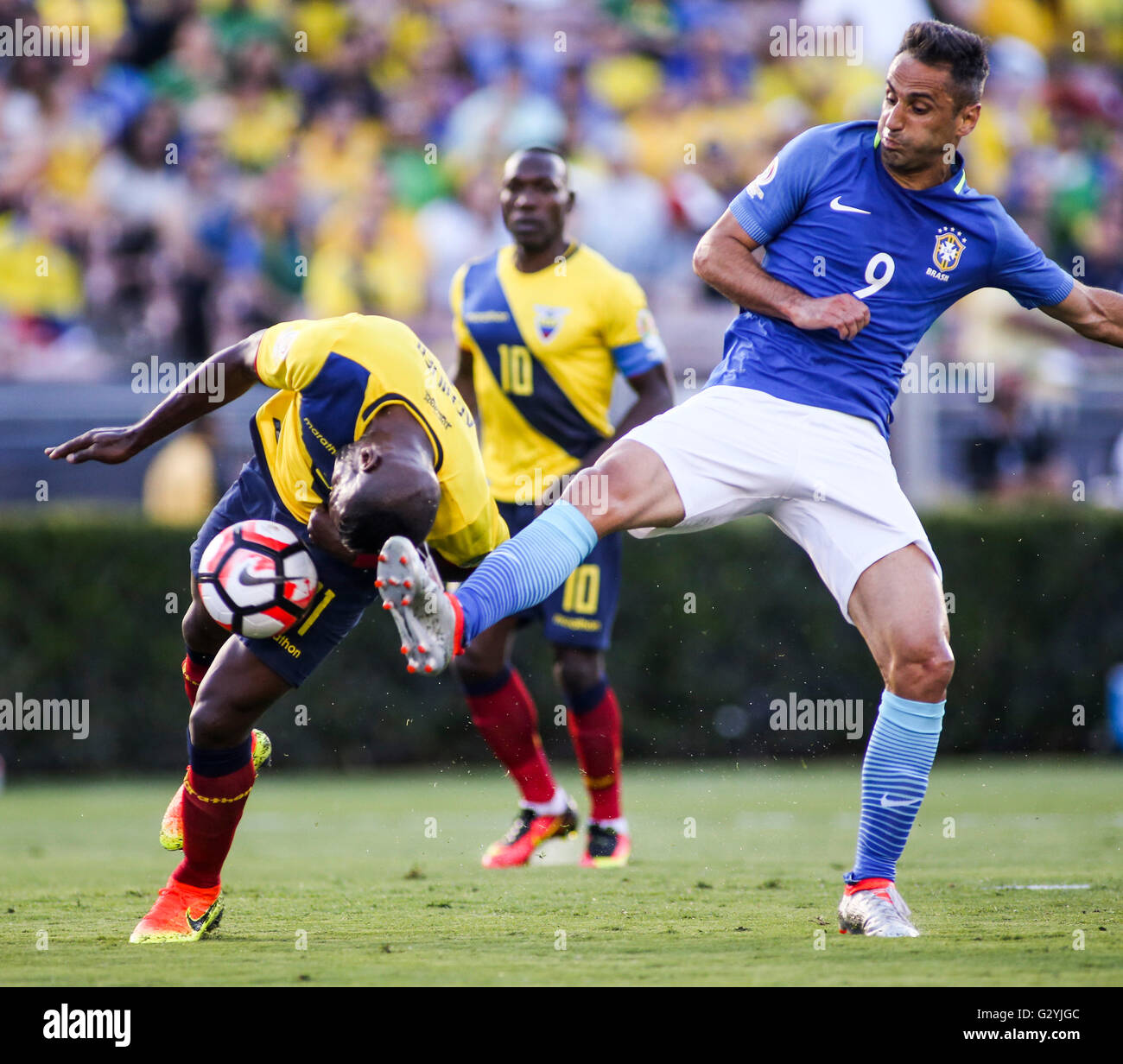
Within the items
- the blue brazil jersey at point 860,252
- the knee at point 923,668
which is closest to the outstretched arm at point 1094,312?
the blue brazil jersey at point 860,252

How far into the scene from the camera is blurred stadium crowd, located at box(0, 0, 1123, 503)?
13266mm

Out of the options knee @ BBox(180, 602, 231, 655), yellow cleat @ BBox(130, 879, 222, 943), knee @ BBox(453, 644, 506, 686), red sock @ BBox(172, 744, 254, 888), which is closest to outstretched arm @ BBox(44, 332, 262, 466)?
knee @ BBox(180, 602, 231, 655)

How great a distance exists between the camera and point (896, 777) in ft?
15.1

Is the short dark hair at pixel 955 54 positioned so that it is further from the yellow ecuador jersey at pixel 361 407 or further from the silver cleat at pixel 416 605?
the silver cleat at pixel 416 605

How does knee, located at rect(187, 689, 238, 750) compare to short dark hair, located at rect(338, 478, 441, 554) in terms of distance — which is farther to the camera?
knee, located at rect(187, 689, 238, 750)

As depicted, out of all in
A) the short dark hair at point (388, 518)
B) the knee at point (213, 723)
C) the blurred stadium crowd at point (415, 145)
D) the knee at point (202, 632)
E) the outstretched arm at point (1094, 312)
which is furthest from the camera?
the blurred stadium crowd at point (415, 145)

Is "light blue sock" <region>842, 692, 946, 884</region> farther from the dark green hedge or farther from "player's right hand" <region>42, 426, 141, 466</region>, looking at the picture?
the dark green hedge

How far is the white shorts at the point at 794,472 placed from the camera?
15.2 feet

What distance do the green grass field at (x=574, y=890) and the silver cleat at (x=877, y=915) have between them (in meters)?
0.08

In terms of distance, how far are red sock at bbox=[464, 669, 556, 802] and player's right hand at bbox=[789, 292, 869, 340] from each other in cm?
288

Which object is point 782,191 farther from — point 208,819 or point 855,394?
point 208,819

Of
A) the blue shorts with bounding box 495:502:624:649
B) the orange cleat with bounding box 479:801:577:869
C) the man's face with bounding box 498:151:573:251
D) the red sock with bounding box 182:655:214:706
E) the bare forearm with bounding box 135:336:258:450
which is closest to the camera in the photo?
the bare forearm with bounding box 135:336:258:450

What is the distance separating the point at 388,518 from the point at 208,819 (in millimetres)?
1261
